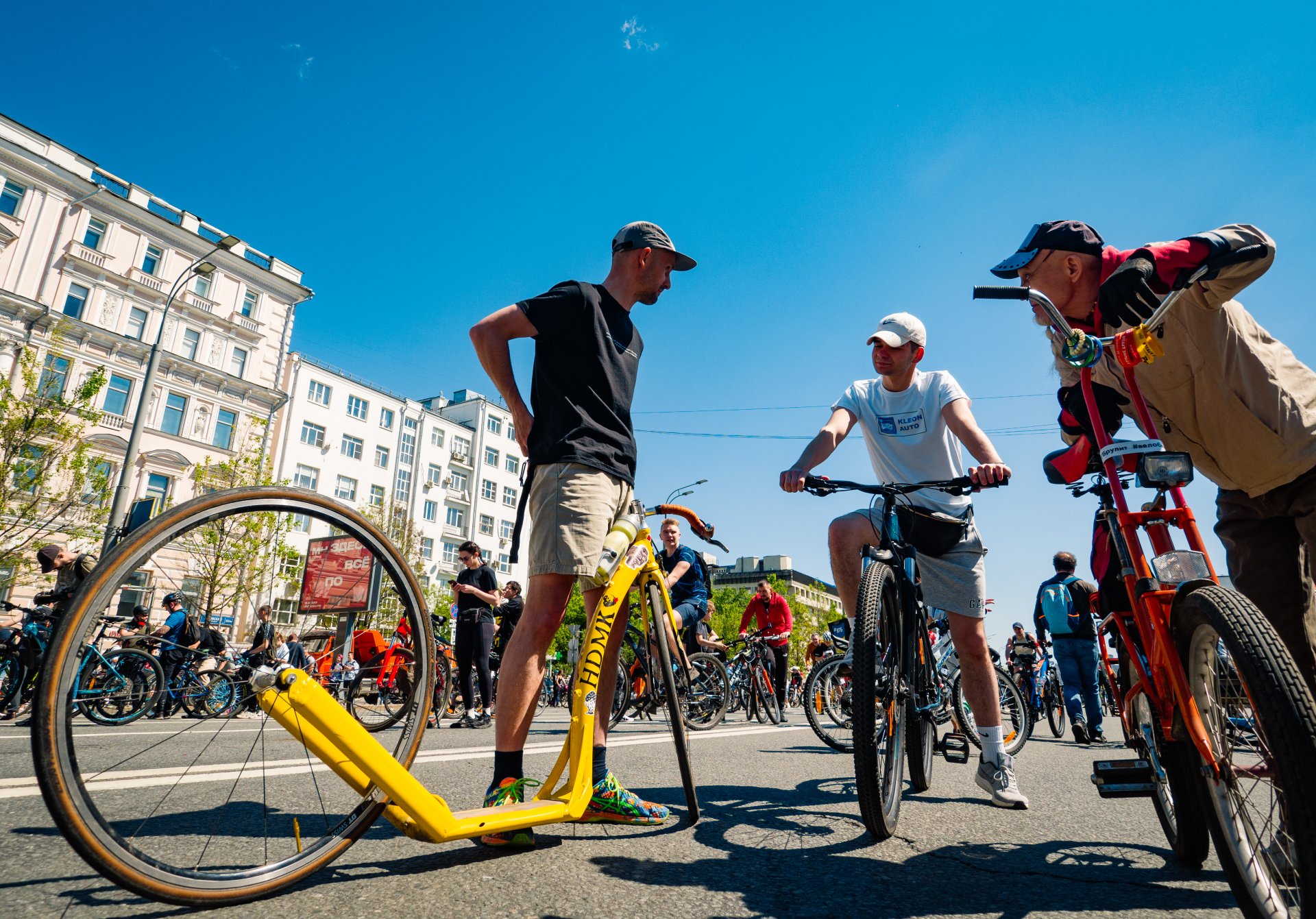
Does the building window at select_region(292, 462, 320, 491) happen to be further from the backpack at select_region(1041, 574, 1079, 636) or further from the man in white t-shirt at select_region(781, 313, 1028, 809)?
the man in white t-shirt at select_region(781, 313, 1028, 809)

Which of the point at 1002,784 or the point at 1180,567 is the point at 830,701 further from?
the point at 1180,567

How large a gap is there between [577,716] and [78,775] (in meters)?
1.22

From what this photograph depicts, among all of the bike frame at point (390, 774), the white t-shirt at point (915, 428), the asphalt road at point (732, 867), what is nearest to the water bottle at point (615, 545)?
the bike frame at point (390, 774)

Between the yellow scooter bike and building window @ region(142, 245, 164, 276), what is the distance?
40.6 meters

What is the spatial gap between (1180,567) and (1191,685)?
270mm

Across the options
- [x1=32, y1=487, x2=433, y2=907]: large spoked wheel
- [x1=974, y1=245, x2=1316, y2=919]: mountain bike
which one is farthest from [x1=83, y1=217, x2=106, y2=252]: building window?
[x1=974, y1=245, x2=1316, y2=919]: mountain bike

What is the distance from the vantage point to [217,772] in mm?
3109

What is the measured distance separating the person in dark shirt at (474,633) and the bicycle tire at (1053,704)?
6704 mm

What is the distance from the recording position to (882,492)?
2.99 m

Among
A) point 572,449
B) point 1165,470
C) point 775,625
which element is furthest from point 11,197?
point 1165,470

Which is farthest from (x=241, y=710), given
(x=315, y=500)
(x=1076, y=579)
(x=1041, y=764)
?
(x=1076, y=579)

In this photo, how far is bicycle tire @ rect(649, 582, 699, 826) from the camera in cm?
240

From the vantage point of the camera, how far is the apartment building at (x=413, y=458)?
46938 mm

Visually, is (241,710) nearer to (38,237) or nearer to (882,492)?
(882,492)
